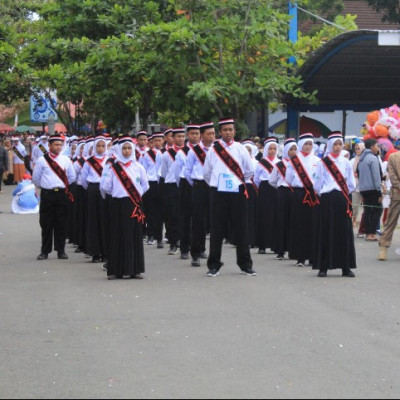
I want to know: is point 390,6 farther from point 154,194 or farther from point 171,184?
point 171,184

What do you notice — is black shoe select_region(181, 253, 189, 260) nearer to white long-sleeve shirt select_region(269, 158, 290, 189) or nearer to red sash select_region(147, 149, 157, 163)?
white long-sleeve shirt select_region(269, 158, 290, 189)

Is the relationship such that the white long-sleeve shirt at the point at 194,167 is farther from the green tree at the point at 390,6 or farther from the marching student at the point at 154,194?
the green tree at the point at 390,6

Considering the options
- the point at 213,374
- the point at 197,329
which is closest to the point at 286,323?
the point at 197,329

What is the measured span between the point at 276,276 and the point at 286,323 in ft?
12.9

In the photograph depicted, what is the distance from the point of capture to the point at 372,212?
2048 cm

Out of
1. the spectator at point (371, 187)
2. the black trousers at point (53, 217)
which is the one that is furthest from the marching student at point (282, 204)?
the spectator at point (371, 187)

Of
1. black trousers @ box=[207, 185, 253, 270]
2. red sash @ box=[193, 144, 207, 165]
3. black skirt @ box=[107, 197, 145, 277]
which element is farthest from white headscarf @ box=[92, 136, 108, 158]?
black trousers @ box=[207, 185, 253, 270]

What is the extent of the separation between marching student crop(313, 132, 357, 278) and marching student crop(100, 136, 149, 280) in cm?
234

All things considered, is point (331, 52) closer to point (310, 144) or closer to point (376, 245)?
point (376, 245)

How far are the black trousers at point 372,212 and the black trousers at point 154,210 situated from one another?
3773 millimetres

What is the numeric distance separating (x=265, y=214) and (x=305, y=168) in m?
2.54

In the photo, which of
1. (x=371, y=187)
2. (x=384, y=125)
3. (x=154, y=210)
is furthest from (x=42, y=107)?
(x=371, y=187)

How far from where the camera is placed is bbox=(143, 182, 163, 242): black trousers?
19.5 metres

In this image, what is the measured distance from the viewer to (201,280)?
1416 centimetres
